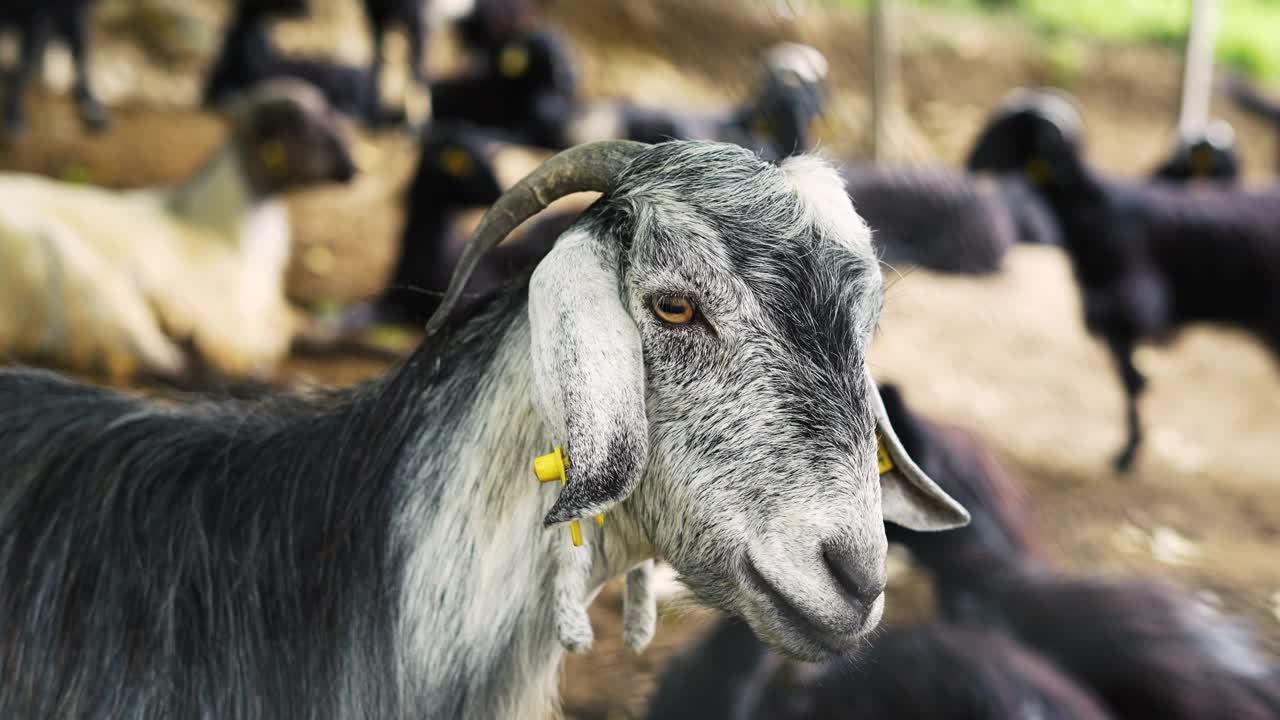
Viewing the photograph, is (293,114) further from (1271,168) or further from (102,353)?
(1271,168)

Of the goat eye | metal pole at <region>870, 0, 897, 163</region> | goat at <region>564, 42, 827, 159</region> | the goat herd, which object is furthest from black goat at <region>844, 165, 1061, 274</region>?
the goat eye

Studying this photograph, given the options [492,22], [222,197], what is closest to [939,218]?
[222,197]

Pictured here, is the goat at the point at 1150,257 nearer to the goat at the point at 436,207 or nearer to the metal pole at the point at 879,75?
the metal pole at the point at 879,75

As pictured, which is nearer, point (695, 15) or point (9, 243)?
point (9, 243)

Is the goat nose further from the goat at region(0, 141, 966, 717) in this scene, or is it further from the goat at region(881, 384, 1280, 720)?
the goat at region(881, 384, 1280, 720)

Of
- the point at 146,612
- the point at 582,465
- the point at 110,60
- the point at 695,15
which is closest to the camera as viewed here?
the point at 582,465

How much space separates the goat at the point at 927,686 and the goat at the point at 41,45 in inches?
271

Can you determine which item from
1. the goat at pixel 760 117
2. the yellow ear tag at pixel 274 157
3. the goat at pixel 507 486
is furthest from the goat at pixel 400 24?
the goat at pixel 507 486

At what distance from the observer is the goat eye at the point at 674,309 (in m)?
1.66

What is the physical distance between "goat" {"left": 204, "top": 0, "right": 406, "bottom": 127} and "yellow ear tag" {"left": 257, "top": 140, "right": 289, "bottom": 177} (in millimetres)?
3070

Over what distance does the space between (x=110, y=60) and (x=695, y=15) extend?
5.32m

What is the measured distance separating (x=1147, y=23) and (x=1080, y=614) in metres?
13.9

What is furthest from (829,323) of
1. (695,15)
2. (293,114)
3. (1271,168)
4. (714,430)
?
(1271,168)

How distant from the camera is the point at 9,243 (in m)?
5.08
